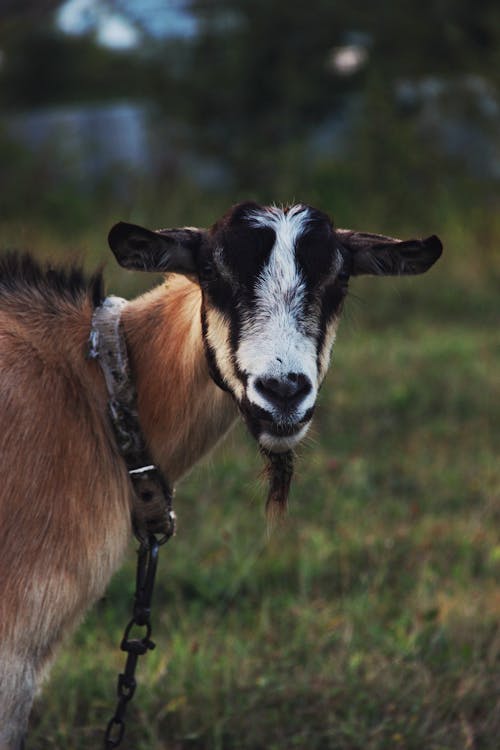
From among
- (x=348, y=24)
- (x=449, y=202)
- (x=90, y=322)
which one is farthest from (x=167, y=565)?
(x=348, y=24)

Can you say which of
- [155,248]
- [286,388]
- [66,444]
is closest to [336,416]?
[66,444]

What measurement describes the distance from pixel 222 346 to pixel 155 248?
303mm

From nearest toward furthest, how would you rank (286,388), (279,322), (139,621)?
(286,388) < (279,322) < (139,621)

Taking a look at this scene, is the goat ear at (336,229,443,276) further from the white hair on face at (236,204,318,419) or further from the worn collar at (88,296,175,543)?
the worn collar at (88,296,175,543)

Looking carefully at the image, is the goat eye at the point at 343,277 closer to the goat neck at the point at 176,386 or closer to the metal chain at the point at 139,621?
the goat neck at the point at 176,386

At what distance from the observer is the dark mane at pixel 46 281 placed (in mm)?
3361

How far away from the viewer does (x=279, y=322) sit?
276cm

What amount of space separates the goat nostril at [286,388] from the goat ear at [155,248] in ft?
1.48

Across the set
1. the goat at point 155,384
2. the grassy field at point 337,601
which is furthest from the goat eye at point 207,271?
the grassy field at point 337,601

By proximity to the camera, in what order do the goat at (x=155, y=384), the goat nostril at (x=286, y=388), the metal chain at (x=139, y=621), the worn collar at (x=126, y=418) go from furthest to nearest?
the metal chain at (x=139, y=621) < the worn collar at (x=126, y=418) < the goat at (x=155, y=384) < the goat nostril at (x=286, y=388)

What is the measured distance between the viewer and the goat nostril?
2.65 m

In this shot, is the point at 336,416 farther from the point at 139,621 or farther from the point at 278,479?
the point at 278,479

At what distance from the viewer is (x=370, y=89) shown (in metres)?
11.1

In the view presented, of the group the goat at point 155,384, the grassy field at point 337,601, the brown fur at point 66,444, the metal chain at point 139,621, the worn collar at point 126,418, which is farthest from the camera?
the grassy field at point 337,601
